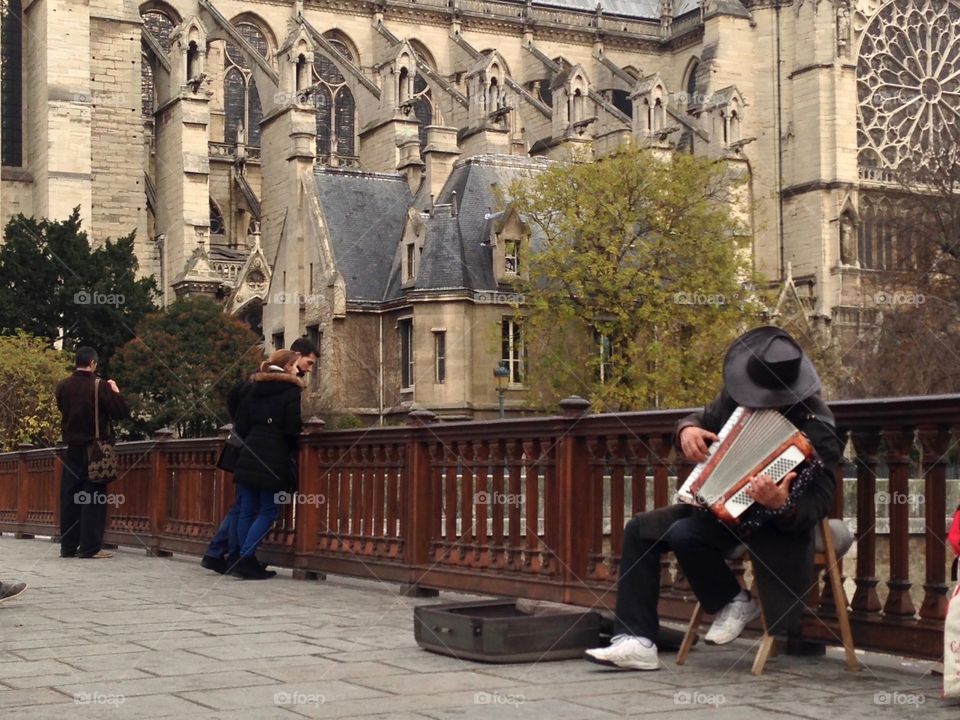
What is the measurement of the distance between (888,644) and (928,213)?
28568 millimetres

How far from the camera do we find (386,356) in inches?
1486

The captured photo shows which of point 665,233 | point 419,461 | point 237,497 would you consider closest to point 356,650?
point 419,461

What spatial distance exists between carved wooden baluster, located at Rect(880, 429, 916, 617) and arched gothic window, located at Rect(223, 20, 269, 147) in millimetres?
44312

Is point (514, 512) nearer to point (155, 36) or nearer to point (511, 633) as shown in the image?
point (511, 633)

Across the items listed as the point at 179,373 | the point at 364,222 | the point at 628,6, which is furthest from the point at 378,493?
the point at 628,6

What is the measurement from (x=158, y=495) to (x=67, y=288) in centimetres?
2449

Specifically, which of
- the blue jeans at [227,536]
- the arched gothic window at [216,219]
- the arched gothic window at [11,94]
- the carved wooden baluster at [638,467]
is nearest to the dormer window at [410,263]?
the arched gothic window at [216,219]

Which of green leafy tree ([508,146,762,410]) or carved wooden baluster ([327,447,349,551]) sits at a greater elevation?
green leafy tree ([508,146,762,410])

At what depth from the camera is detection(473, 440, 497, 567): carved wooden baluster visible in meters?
9.51

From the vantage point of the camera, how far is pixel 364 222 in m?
39.8

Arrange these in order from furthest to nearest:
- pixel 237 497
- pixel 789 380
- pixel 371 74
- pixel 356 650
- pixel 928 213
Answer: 1. pixel 371 74
2. pixel 928 213
3. pixel 237 497
4. pixel 356 650
5. pixel 789 380

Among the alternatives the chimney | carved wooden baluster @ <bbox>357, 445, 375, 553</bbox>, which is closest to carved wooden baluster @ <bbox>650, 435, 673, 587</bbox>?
carved wooden baluster @ <bbox>357, 445, 375, 553</bbox>

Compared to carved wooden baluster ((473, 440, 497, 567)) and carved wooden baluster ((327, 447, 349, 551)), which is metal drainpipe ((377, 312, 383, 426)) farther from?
carved wooden baluster ((473, 440, 497, 567))

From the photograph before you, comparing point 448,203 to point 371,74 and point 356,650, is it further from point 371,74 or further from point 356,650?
point 356,650
